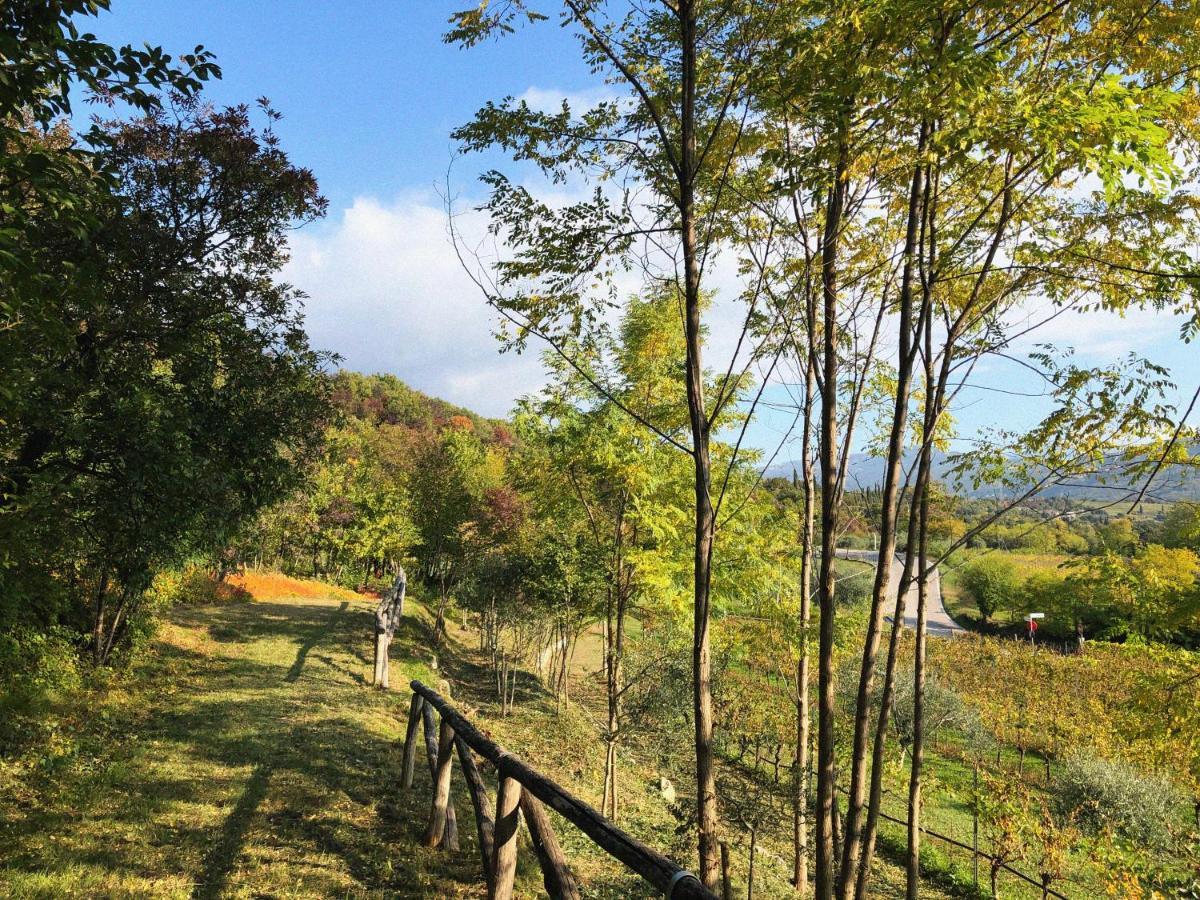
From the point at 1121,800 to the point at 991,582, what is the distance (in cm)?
3595

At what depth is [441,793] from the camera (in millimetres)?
5066

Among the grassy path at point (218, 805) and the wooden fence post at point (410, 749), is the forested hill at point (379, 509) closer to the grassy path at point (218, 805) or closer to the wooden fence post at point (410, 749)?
the grassy path at point (218, 805)

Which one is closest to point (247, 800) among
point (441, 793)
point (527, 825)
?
point (441, 793)

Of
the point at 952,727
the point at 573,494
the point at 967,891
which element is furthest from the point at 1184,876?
the point at 573,494

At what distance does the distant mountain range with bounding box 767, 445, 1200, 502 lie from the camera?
3723mm

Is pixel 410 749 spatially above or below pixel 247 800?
above

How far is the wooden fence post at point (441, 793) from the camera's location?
5.06 metres

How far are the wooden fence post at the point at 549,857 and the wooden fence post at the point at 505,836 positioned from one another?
0.46 ft

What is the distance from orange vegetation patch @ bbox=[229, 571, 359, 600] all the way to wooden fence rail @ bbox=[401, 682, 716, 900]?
2165 cm

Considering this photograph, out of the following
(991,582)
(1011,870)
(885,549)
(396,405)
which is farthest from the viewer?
(396,405)

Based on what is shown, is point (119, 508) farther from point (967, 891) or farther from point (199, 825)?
point (967, 891)

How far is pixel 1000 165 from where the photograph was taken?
443 cm

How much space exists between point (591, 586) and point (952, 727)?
14983mm

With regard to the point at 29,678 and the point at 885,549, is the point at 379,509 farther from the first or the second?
the point at 885,549
